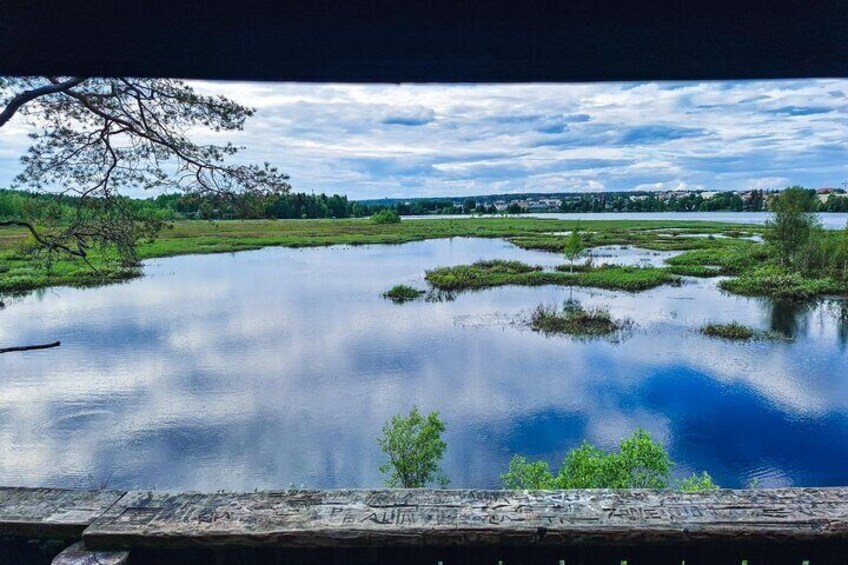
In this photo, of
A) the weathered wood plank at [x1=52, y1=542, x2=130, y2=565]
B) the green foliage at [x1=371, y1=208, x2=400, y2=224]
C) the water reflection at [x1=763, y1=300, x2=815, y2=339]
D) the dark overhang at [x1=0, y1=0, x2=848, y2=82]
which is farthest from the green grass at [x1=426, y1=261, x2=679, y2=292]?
the green foliage at [x1=371, y1=208, x2=400, y2=224]

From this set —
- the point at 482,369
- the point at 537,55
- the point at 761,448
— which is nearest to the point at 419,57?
the point at 537,55

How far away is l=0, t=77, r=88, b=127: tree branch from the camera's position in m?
2.77

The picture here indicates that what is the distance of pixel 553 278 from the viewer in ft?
90.5

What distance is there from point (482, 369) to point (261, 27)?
13490 millimetres

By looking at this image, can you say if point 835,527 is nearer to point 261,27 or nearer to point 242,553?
point 242,553

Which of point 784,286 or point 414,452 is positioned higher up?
point 784,286

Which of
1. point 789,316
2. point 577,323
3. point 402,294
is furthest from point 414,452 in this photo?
point 789,316

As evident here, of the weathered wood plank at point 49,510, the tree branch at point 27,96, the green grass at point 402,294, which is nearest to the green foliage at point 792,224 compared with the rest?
the green grass at point 402,294

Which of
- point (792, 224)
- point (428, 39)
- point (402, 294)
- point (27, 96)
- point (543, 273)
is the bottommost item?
point (402, 294)

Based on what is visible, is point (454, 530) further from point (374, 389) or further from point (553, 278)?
point (553, 278)

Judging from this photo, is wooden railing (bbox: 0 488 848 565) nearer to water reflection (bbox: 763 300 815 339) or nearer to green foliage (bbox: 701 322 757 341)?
green foliage (bbox: 701 322 757 341)

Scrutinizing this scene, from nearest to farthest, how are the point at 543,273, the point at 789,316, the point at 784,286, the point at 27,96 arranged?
the point at 27,96, the point at 789,316, the point at 784,286, the point at 543,273

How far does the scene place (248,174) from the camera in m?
3.75

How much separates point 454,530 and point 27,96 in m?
3.04
